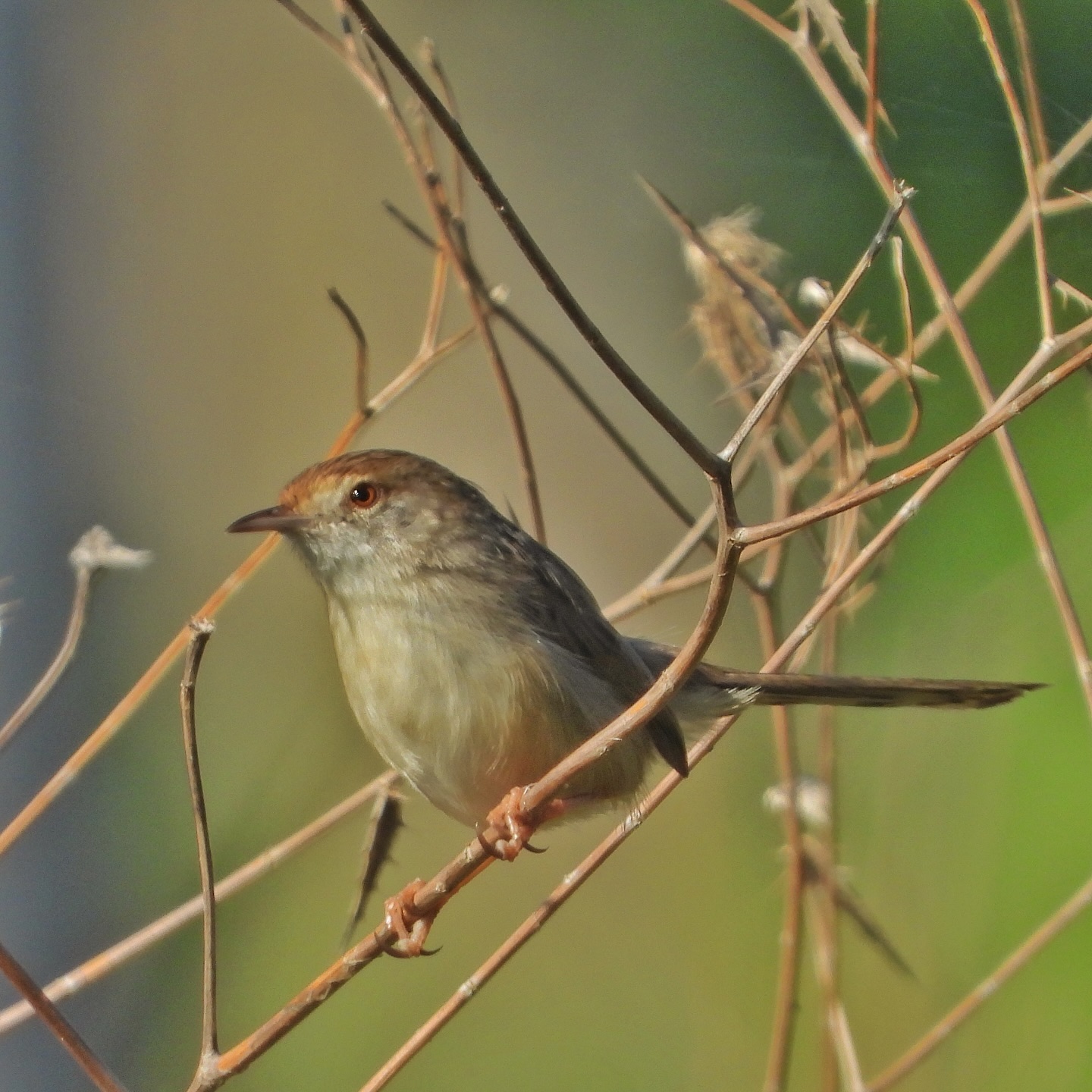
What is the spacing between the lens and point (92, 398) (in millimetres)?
5461

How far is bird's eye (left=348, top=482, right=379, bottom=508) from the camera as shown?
2766 mm

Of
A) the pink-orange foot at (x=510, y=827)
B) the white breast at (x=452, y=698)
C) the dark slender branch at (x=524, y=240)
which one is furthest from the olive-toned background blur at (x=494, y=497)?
the dark slender branch at (x=524, y=240)

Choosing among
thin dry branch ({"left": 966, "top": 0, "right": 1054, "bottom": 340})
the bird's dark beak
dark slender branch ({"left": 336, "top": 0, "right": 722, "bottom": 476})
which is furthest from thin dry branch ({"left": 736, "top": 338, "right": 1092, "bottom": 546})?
the bird's dark beak

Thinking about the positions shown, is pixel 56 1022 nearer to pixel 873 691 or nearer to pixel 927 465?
pixel 927 465

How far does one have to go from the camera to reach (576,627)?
2.68 m

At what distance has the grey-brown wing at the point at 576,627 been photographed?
2.64 meters

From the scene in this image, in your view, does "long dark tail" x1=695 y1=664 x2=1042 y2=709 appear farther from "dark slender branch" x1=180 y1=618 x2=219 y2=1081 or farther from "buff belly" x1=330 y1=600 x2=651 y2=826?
"dark slender branch" x1=180 y1=618 x2=219 y2=1081

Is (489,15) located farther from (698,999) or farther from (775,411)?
(698,999)

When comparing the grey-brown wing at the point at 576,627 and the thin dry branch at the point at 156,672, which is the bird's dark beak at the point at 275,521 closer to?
the thin dry branch at the point at 156,672

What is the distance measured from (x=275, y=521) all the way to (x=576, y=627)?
70 cm

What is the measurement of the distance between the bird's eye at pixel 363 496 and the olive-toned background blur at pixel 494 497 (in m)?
1.90

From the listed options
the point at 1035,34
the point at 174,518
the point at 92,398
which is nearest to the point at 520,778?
the point at 1035,34

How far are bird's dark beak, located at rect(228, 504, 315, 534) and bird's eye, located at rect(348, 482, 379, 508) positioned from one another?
0.11 m

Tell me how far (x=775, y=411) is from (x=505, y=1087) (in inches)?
173
